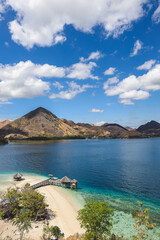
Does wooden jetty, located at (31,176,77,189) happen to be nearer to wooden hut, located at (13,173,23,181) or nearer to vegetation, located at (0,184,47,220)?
wooden hut, located at (13,173,23,181)

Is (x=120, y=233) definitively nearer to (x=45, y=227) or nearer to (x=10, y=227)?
(x=45, y=227)

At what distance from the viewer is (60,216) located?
2995 cm

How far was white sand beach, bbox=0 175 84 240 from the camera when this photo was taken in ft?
79.0

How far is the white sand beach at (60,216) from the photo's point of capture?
2409cm

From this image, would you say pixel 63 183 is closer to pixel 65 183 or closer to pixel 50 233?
pixel 65 183

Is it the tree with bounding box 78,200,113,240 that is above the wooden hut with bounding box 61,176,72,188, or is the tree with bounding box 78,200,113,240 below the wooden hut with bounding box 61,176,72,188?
above

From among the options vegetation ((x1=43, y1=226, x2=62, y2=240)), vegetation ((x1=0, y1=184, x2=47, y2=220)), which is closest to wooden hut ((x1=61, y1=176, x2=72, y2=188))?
vegetation ((x1=0, y1=184, x2=47, y2=220))

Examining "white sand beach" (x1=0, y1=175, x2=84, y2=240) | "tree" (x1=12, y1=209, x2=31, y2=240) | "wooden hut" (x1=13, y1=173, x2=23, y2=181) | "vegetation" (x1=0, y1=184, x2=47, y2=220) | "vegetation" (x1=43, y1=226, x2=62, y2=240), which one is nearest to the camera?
"vegetation" (x1=43, y1=226, x2=62, y2=240)

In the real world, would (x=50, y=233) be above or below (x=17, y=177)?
below

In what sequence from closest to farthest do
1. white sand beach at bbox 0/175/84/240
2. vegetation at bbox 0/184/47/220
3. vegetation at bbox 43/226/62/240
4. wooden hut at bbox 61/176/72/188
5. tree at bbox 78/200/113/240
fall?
1. tree at bbox 78/200/113/240
2. vegetation at bbox 43/226/62/240
3. white sand beach at bbox 0/175/84/240
4. vegetation at bbox 0/184/47/220
5. wooden hut at bbox 61/176/72/188

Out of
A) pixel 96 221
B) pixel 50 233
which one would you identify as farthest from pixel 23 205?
pixel 96 221

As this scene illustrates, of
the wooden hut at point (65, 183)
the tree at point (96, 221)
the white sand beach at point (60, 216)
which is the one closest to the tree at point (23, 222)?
the white sand beach at point (60, 216)

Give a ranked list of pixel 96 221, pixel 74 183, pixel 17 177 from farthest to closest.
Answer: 1. pixel 17 177
2. pixel 74 183
3. pixel 96 221

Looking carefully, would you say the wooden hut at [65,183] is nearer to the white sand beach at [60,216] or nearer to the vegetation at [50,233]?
the white sand beach at [60,216]
